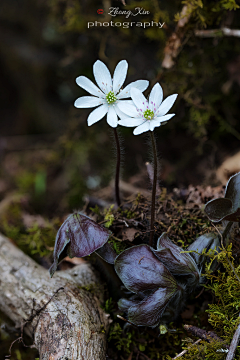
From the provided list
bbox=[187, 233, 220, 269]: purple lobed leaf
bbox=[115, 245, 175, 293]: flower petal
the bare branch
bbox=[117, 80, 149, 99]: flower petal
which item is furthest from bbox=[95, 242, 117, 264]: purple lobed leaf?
the bare branch

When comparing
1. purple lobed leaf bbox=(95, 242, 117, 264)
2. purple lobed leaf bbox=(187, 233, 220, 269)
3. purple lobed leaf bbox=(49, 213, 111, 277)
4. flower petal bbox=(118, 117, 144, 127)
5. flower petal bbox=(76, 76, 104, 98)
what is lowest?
purple lobed leaf bbox=(187, 233, 220, 269)

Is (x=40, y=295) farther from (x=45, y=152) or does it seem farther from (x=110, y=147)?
(x=45, y=152)

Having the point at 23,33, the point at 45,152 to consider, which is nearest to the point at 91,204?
the point at 45,152

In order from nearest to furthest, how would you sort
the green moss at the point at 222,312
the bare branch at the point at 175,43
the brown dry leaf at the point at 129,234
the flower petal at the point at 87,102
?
the green moss at the point at 222,312 → the flower petal at the point at 87,102 → the brown dry leaf at the point at 129,234 → the bare branch at the point at 175,43

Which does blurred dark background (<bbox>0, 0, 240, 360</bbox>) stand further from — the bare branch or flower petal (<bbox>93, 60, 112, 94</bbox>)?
flower petal (<bbox>93, 60, 112, 94</bbox>)

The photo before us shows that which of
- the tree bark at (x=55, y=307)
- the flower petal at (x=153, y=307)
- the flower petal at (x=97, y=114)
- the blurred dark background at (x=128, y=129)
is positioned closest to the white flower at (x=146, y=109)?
the flower petal at (x=97, y=114)

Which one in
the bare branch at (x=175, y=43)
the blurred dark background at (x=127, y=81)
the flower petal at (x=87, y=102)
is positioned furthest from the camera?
the blurred dark background at (x=127, y=81)

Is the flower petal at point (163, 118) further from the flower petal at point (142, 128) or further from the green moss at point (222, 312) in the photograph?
the green moss at point (222, 312)
